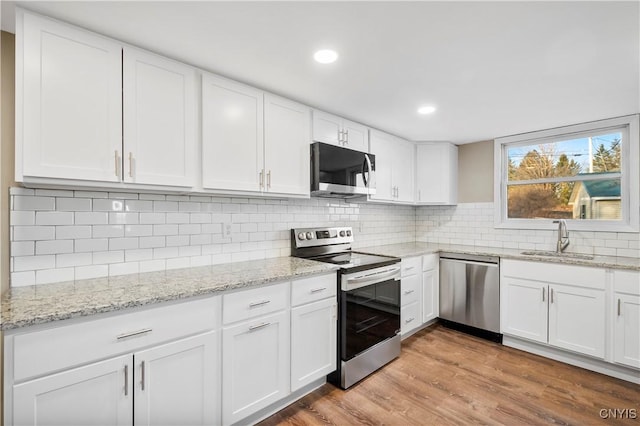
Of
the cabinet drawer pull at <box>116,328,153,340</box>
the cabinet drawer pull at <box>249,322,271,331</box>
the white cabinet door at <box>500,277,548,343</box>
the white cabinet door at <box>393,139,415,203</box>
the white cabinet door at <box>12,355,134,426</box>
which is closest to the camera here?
the white cabinet door at <box>12,355,134,426</box>

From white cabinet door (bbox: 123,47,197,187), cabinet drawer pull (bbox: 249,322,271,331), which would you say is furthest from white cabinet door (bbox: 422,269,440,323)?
white cabinet door (bbox: 123,47,197,187)

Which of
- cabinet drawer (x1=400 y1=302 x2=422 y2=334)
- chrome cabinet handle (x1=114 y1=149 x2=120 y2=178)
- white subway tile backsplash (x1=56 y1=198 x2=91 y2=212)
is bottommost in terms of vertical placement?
cabinet drawer (x1=400 y1=302 x2=422 y2=334)

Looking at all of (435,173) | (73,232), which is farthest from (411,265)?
(73,232)

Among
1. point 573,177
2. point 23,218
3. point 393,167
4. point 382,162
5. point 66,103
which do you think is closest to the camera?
point 66,103

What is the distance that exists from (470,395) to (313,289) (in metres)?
1.40

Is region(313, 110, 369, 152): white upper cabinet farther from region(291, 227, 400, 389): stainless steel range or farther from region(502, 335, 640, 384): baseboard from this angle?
region(502, 335, 640, 384): baseboard

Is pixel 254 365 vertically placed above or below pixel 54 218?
below

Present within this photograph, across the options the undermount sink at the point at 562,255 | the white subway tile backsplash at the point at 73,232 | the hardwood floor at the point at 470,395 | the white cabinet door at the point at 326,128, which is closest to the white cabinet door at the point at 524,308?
the hardwood floor at the point at 470,395

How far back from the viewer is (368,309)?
2.47 m

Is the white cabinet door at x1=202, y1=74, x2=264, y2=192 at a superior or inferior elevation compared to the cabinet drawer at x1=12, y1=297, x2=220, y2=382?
superior

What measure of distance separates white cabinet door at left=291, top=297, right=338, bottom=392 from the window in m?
2.62

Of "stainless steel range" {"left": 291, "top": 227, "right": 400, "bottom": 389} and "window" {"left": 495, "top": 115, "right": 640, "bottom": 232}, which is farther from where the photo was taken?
"window" {"left": 495, "top": 115, "right": 640, "bottom": 232}

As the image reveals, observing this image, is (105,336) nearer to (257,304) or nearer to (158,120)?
(257,304)

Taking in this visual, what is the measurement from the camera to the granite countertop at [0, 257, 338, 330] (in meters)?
1.24
